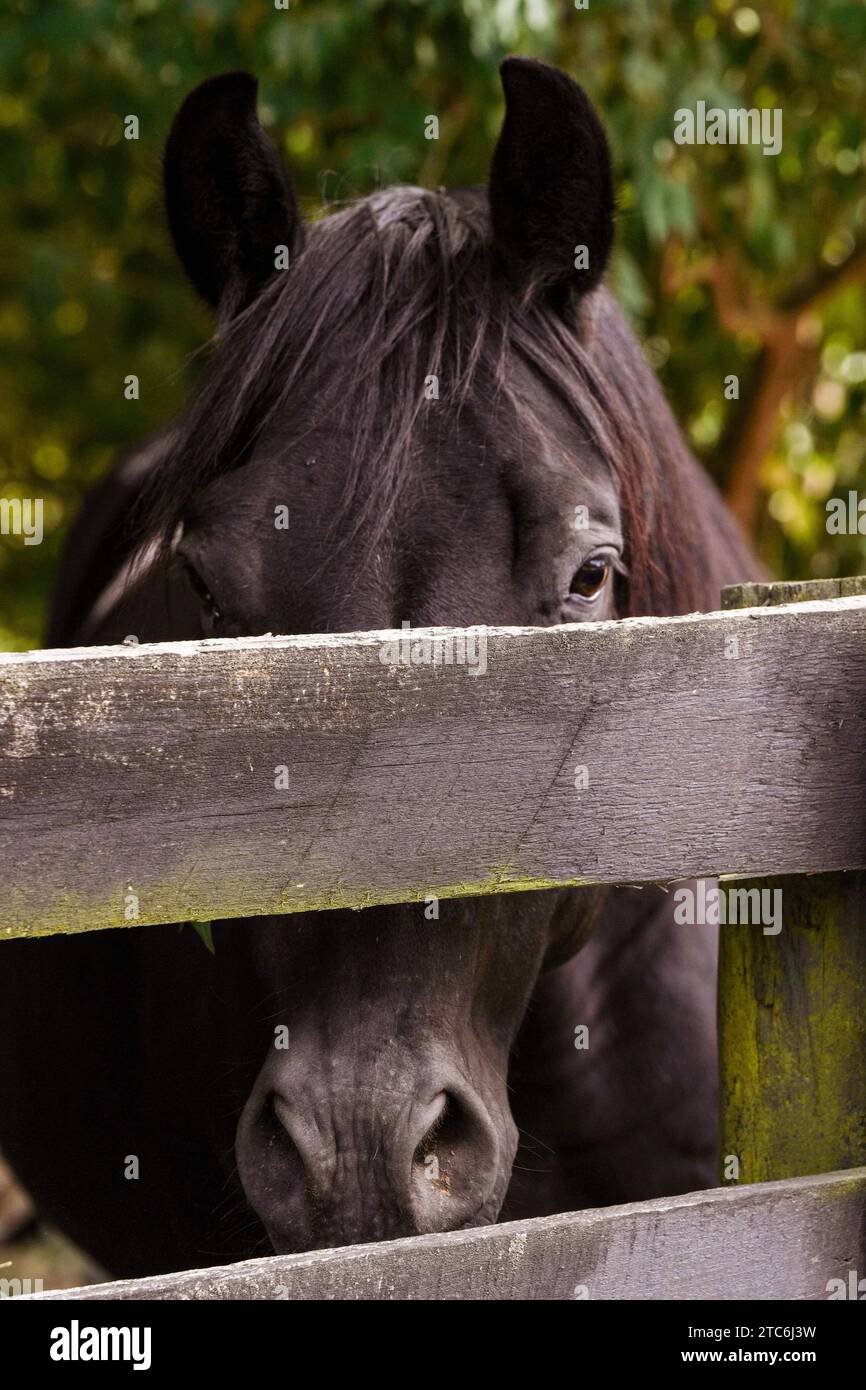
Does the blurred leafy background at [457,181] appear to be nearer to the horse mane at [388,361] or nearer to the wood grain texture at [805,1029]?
the horse mane at [388,361]

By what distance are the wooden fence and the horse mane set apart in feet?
1.68

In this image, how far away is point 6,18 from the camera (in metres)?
3.90

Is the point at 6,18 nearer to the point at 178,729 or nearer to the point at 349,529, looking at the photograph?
the point at 349,529

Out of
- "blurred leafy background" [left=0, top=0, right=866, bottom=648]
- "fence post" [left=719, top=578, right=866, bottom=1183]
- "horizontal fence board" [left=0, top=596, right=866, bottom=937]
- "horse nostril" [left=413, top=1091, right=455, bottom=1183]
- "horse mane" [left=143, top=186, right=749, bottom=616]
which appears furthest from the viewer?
"blurred leafy background" [left=0, top=0, right=866, bottom=648]

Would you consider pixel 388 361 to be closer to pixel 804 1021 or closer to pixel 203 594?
pixel 203 594

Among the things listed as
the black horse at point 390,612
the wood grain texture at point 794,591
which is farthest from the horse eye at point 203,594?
the wood grain texture at point 794,591

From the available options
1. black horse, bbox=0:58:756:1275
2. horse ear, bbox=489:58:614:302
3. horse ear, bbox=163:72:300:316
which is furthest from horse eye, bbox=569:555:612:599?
horse ear, bbox=163:72:300:316

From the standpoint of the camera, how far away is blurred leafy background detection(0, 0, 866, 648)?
3842mm

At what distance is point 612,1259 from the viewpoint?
1.50m

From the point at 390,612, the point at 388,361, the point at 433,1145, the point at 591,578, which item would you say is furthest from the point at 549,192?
the point at 433,1145

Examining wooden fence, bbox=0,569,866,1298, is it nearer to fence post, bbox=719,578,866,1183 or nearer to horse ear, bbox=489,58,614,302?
fence post, bbox=719,578,866,1183

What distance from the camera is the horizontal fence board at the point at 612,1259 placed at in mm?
1372

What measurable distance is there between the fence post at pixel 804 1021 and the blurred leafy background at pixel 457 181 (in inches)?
60.9

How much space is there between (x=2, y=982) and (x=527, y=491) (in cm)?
168
